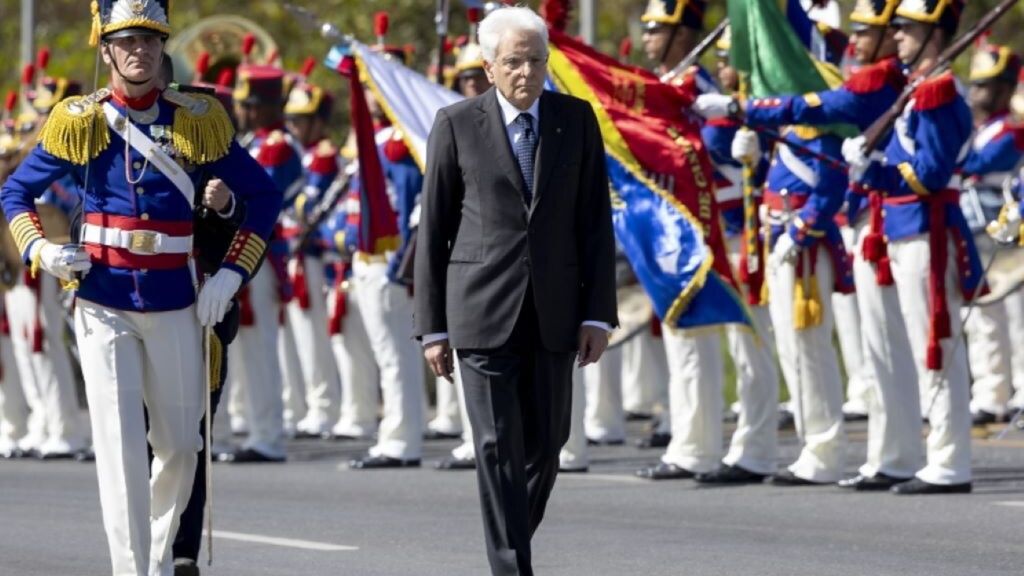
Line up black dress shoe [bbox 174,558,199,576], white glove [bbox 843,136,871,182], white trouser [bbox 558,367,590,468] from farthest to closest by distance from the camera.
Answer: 1. white trouser [bbox 558,367,590,468]
2. white glove [bbox 843,136,871,182]
3. black dress shoe [bbox 174,558,199,576]

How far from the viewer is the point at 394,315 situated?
1496 cm

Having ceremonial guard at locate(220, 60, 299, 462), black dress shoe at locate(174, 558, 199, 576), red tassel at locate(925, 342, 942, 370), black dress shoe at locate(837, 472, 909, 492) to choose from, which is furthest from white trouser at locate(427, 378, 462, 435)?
black dress shoe at locate(174, 558, 199, 576)

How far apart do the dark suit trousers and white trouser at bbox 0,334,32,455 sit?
9.36 metres

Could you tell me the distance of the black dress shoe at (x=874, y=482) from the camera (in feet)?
39.9

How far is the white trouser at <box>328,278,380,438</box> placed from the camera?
17375 mm

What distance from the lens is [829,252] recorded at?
41.2 feet

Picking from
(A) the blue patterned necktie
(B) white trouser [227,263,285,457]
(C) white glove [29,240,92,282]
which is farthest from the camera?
(B) white trouser [227,263,285,457]

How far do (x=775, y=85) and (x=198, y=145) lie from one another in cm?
458

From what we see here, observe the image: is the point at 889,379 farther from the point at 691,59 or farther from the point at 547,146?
the point at 547,146

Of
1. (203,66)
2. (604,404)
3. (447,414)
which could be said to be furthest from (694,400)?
(203,66)

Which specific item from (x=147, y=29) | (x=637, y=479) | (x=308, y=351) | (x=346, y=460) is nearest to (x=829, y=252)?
(x=637, y=479)

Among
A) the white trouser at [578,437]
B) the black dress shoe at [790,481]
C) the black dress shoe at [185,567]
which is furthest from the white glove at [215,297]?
the white trouser at [578,437]

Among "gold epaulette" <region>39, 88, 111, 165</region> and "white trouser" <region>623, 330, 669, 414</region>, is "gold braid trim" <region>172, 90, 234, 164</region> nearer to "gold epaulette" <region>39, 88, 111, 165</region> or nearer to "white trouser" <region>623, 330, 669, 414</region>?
"gold epaulette" <region>39, 88, 111, 165</region>

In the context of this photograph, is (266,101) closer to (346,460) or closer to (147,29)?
(346,460)
